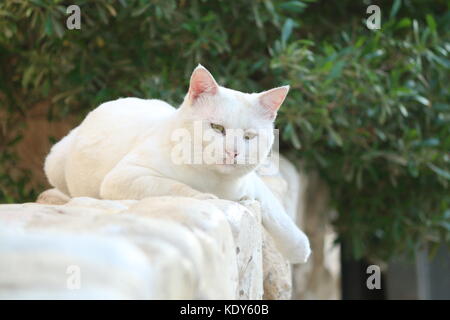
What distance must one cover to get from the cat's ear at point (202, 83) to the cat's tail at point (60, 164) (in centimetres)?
81

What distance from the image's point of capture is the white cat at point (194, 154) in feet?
7.80

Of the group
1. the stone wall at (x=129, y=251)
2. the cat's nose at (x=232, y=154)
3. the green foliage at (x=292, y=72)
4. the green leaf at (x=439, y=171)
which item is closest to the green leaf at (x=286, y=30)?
the green foliage at (x=292, y=72)

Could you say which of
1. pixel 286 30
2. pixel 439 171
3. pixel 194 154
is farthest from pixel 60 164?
pixel 439 171

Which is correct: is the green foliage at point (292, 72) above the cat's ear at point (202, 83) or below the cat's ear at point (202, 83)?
above

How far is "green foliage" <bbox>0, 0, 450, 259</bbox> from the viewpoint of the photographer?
401cm

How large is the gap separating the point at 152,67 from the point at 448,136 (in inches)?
76.8

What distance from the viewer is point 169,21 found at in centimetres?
403

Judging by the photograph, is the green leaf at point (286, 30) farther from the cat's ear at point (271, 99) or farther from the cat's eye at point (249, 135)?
the cat's eye at point (249, 135)

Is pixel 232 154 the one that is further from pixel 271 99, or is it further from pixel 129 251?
pixel 129 251

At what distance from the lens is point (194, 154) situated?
2.41 m

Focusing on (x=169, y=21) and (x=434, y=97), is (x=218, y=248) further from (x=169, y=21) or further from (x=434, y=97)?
(x=434, y=97)

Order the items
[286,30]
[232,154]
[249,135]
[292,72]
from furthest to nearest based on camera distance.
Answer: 1. [286,30]
2. [292,72]
3. [249,135]
4. [232,154]

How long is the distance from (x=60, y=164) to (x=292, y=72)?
153 cm
